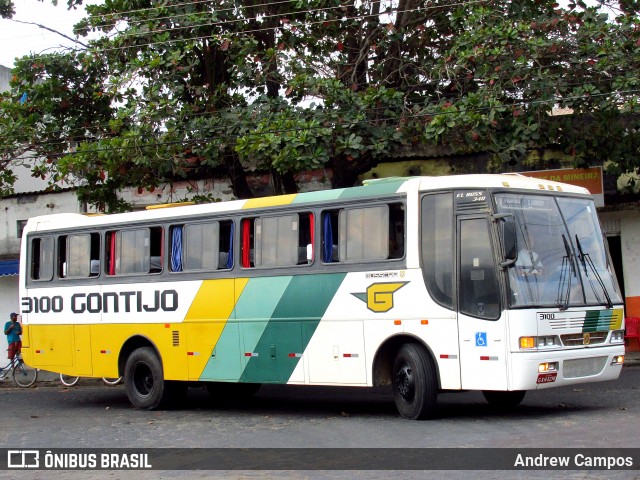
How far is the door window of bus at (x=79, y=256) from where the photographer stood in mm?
16750

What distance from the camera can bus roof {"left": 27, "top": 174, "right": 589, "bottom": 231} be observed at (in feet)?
40.1

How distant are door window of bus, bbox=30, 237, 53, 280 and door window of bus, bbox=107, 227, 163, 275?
5.10ft

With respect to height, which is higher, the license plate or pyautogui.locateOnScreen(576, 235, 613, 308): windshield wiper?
pyautogui.locateOnScreen(576, 235, 613, 308): windshield wiper

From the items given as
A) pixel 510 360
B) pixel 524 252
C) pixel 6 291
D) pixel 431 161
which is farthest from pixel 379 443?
pixel 6 291

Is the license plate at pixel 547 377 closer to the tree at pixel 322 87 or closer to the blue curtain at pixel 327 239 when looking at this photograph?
the blue curtain at pixel 327 239

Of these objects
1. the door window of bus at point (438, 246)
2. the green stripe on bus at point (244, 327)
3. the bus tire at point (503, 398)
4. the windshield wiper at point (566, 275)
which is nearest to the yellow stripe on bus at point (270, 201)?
the green stripe on bus at point (244, 327)

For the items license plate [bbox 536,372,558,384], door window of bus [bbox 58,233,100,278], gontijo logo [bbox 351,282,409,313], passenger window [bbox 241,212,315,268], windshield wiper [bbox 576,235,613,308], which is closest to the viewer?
license plate [bbox 536,372,558,384]

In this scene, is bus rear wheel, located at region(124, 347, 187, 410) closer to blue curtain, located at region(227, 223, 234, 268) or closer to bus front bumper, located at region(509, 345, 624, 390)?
blue curtain, located at region(227, 223, 234, 268)

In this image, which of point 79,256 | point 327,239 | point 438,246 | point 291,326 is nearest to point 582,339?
point 438,246

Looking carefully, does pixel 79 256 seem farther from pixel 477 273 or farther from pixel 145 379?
pixel 477 273

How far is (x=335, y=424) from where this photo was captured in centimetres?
1263

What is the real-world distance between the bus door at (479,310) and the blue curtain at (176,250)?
5.16 meters

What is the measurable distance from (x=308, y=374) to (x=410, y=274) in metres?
2.29

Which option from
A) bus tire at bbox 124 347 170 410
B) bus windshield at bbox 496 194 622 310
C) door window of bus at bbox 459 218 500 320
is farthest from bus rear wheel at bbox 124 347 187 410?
bus windshield at bbox 496 194 622 310
